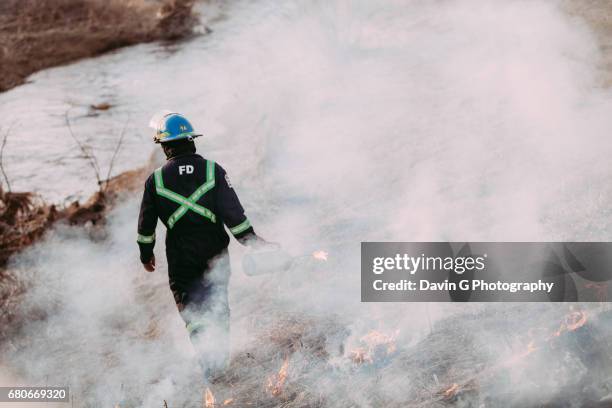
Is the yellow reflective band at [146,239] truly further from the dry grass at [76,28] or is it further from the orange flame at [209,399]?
the dry grass at [76,28]

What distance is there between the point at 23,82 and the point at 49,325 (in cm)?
708

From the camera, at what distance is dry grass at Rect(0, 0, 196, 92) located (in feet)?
36.1

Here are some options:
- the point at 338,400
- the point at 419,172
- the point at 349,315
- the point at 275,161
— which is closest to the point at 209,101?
the point at 275,161

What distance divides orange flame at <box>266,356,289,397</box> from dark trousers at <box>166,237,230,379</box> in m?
0.34

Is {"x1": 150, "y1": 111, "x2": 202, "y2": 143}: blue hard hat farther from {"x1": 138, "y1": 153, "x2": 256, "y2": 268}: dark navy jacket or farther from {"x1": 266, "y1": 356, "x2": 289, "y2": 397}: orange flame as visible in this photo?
{"x1": 266, "y1": 356, "x2": 289, "y2": 397}: orange flame

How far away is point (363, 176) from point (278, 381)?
238cm

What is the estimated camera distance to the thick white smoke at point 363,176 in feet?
12.9

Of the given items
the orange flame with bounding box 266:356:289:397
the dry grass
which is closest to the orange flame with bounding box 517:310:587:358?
the orange flame with bounding box 266:356:289:397

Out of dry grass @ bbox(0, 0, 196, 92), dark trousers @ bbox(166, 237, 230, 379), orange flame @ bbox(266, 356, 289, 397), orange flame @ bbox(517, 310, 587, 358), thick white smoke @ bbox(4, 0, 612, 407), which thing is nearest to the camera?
orange flame @ bbox(517, 310, 587, 358)

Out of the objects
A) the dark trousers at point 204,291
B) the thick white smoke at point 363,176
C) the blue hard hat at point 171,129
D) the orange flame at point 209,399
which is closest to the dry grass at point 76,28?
the thick white smoke at point 363,176

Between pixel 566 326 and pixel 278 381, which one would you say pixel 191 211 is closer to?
pixel 278 381

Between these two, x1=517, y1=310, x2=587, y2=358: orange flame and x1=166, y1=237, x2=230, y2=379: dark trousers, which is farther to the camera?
x1=166, y1=237, x2=230, y2=379: dark trousers

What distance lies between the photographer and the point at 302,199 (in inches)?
203

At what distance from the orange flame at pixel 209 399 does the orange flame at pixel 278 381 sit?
33 centimetres
